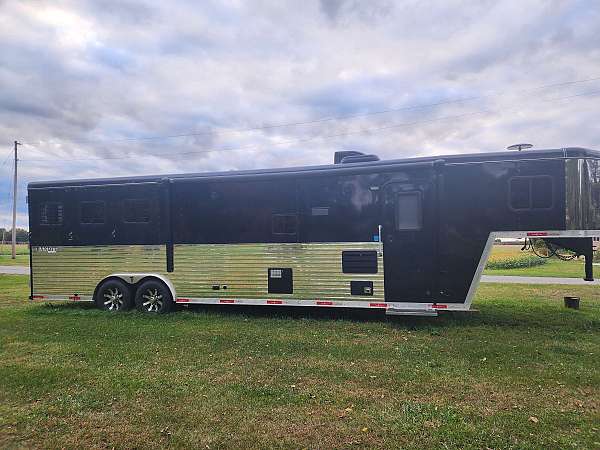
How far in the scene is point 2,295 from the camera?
13188 millimetres

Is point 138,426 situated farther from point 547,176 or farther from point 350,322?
point 547,176

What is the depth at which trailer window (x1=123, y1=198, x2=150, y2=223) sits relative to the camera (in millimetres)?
9438

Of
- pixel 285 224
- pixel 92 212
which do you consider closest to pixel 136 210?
pixel 92 212

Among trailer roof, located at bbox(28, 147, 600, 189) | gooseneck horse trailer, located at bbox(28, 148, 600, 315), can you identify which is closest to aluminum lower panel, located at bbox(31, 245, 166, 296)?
gooseneck horse trailer, located at bbox(28, 148, 600, 315)

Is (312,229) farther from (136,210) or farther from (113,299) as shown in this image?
(113,299)

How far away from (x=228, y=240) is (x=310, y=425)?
211 inches

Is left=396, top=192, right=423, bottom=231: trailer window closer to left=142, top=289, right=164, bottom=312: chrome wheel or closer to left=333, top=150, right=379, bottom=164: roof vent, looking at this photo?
left=333, top=150, right=379, bottom=164: roof vent

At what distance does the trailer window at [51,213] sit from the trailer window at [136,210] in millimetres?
1587

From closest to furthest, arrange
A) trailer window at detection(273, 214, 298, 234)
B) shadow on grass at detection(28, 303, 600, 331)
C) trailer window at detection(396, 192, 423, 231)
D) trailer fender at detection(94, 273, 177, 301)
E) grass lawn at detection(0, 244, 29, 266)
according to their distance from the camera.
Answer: trailer window at detection(396, 192, 423, 231) < shadow on grass at detection(28, 303, 600, 331) < trailer window at detection(273, 214, 298, 234) < trailer fender at detection(94, 273, 177, 301) < grass lawn at detection(0, 244, 29, 266)

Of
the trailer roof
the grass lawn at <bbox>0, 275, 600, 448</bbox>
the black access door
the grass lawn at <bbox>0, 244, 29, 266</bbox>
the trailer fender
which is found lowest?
the grass lawn at <bbox>0, 275, 600, 448</bbox>

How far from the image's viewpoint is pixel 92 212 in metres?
9.67

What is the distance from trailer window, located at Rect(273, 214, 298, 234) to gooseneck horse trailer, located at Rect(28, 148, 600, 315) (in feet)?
Answer: 0.07

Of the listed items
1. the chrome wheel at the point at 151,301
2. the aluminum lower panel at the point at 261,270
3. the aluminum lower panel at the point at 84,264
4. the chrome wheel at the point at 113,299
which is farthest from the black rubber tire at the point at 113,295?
the aluminum lower panel at the point at 261,270

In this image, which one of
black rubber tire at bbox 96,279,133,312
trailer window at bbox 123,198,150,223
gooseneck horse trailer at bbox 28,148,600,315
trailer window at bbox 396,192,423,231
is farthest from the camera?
black rubber tire at bbox 96,279,133,312
